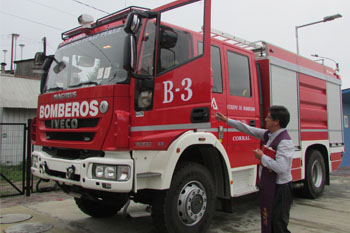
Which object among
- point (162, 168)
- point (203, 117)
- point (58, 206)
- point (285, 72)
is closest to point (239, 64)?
point (285, 72)

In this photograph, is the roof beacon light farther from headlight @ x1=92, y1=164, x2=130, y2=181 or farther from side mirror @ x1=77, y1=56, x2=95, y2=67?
headlight @ x1=92, y1=164, x2=130, y2=181

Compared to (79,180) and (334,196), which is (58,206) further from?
(334,196)

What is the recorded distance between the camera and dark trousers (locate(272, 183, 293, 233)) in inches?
122

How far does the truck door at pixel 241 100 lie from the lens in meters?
4.93

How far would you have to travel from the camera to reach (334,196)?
771cm

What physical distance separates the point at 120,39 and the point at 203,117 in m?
1.48

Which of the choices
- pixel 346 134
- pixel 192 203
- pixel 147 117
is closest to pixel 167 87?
pixel 147 117

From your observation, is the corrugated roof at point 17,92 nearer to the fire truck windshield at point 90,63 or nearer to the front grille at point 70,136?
the fire truck windshield at point 90,63

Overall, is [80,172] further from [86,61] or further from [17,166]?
[17,166]

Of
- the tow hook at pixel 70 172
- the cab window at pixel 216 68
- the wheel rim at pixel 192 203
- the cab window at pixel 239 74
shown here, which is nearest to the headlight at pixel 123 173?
the tow hook at pixel 70 172

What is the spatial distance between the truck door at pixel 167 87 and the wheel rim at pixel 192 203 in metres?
0.72

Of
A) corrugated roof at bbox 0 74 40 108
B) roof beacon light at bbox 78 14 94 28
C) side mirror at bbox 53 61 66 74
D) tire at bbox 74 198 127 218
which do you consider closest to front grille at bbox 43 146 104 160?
tire at bbox 74 198 127 218

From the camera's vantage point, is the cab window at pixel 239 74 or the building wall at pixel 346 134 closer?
the cab window at pixel 239 74

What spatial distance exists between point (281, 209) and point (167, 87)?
1.89 metres
